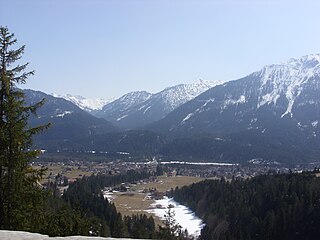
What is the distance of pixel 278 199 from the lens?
13288 centimetres

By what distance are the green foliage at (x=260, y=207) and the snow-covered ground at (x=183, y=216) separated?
123 inches

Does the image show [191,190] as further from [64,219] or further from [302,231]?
[64,219]

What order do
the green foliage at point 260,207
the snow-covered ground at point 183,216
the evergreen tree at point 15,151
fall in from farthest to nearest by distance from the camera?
the snow-covered ground at point 183,216 → the green foliage at point 260,207 → the evergreen tree at point 15,151

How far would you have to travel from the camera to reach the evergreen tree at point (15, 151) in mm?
26141

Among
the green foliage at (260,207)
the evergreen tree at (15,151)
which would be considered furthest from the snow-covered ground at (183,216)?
the evergreen tree at (15,151)

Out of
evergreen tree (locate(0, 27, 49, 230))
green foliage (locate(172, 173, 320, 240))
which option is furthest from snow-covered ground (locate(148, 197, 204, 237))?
evergreen tree (locate(0, 27, 49, 230))

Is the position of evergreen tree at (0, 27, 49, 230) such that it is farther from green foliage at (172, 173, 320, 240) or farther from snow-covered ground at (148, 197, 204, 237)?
snow-covered ground at (148, 197, 204, 237)

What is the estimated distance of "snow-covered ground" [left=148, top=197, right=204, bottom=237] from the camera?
451 feet

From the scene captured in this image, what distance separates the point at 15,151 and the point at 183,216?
446 feet

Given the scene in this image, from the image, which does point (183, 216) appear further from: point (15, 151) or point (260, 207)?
point (15, 151)

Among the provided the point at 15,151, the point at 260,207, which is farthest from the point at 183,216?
the point at 15,151

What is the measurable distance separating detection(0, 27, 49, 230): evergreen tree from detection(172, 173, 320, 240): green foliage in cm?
8455

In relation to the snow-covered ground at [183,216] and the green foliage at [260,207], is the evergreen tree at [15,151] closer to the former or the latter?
the green foliage at [260,207]

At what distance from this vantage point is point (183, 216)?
6196 inches
